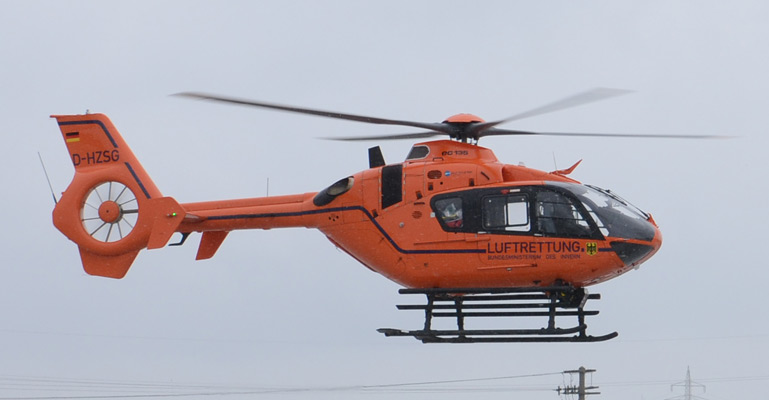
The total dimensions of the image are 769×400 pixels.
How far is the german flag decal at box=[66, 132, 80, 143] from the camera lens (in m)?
26.8

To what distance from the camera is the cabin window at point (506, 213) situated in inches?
885

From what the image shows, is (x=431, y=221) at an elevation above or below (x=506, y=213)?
below

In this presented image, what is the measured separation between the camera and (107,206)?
25969 millimetres

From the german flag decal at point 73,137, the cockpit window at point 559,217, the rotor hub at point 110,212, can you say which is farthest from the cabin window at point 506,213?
the german flag decal at point 73,137

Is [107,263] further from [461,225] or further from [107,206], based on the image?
[461,225]

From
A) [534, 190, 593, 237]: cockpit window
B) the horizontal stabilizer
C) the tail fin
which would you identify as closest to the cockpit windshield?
[534, 190, 593, 237]: cockpit window

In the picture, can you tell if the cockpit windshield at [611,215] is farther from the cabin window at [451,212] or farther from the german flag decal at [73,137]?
the german flag decal at [73,137]

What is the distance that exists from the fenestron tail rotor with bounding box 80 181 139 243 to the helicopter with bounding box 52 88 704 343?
0.76 feet

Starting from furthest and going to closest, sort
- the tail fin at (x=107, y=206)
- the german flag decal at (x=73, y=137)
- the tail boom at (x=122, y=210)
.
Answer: the german flag decal at (x=73, y=137)
the tail fin at (x=107, y=206)
the tail boom at (x=122, y=210)

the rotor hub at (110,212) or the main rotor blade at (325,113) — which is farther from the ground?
the main rotor blade at (325,113)

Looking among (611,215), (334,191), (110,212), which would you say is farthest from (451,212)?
(110,212)

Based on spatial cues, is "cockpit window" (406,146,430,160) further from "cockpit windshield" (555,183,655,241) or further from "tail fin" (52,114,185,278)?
"tail fin" (52,114,185,278)

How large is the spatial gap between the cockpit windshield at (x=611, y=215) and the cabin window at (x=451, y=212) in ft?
5.96

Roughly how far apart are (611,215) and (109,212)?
1017cm
